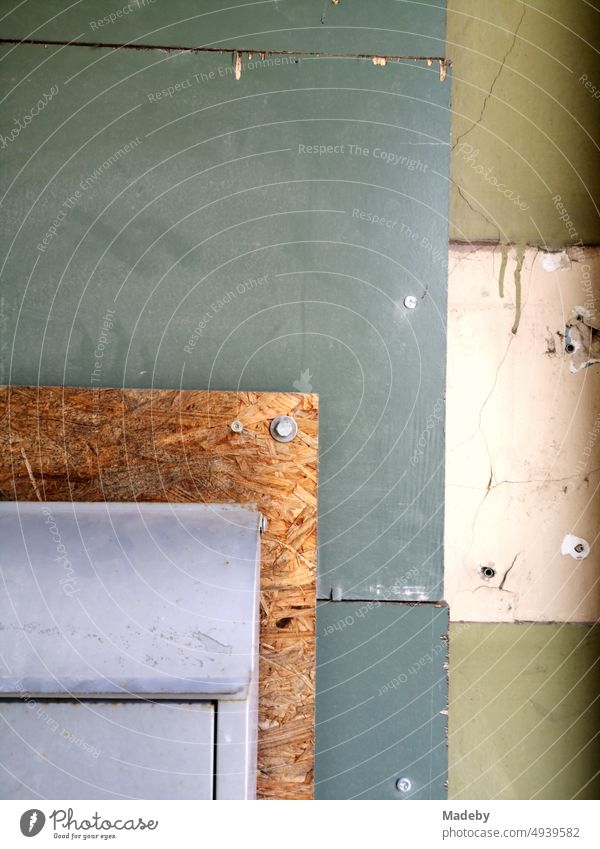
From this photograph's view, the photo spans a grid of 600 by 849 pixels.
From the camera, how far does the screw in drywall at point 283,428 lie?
5.05ft

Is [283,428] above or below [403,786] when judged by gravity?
above

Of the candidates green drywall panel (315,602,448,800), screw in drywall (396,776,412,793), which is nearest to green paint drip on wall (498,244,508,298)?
green drywall panel (315,602,448,800)

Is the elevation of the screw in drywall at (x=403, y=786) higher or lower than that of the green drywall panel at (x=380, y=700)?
lower

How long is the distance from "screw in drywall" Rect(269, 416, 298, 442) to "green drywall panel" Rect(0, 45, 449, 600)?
0.12 m

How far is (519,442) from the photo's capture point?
180 cm

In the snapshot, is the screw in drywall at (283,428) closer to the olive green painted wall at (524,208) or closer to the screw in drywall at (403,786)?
the olive green painted wall at (524,208)

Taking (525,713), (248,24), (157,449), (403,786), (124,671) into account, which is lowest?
(403,786)

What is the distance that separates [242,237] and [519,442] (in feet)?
2.88

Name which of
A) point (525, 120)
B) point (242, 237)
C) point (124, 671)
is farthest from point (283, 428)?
point (525, 120)

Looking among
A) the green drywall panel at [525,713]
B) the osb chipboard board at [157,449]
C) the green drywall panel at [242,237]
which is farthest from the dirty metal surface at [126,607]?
the green drywall panel at [525,713]

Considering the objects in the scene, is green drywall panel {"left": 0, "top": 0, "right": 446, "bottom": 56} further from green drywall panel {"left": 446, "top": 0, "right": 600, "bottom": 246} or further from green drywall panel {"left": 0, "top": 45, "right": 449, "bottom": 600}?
green drywall panel {"left": 446, "top": 0, "right": 600, "bottom": 246}

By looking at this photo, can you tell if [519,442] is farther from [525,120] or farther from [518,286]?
[525,120]

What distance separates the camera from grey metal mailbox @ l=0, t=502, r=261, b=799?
101 centimetres

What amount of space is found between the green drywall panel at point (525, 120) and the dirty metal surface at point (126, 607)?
1078 millimetres
